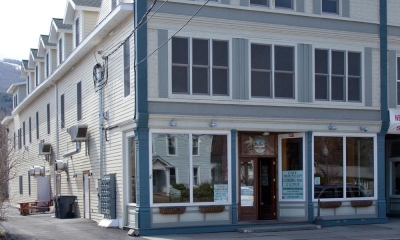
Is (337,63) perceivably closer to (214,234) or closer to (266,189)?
(266,189)

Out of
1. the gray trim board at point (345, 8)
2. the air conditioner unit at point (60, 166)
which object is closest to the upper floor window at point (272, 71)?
the gray trim board at point (345, 8)

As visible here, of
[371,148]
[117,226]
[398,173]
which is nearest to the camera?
[117,226]

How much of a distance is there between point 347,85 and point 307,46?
213 centimetres

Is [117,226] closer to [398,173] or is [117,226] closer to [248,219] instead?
[248,219]

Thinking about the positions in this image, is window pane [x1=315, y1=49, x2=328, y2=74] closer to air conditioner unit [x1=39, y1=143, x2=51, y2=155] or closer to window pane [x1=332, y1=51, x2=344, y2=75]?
window pane [x1=332, y1=51, x2=344, y2=75]

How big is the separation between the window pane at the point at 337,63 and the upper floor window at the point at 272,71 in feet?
5.50

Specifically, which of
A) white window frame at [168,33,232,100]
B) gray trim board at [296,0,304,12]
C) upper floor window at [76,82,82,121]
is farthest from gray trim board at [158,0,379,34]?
upper floor window at [76,82,82,121]

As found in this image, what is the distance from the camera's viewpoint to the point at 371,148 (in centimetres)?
2133

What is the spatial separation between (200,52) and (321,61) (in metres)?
4.61

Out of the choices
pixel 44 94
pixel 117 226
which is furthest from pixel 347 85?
pixel 44 94

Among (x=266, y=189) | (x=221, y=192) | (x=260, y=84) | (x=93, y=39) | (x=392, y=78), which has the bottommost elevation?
(x=266, y=189)

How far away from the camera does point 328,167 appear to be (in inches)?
812

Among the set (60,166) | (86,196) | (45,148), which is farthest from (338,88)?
(45,148)

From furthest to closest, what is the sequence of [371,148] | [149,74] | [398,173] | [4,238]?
[398,173], [371,148], [149,74], [4,238]
